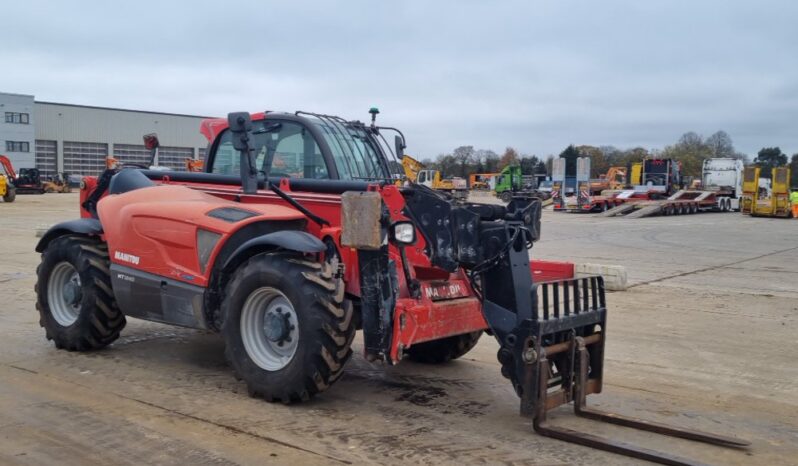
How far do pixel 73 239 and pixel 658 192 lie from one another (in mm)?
39166

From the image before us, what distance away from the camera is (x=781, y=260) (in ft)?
57.9

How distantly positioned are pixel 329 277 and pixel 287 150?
76.8 inches

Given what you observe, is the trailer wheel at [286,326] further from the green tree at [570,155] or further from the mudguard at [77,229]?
the green tree at [570,155]

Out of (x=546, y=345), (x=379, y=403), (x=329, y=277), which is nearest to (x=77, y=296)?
(x=329, y=277)

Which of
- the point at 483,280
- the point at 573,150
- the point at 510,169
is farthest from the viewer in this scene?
the point at 573,150

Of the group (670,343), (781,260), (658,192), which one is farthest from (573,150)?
(670,343)

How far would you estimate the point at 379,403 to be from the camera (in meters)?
5.76

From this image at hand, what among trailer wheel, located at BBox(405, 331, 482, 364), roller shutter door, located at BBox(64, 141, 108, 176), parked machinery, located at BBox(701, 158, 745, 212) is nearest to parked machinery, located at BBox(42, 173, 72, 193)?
roller shutter door, located at BBox(64, 141, 108, 176)

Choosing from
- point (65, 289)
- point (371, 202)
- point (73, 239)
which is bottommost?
point (65, 289)

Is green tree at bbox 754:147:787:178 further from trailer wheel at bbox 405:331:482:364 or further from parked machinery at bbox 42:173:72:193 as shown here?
trailer wheel at bbox 405:331:482:364

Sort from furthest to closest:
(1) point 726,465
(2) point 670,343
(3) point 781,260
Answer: (3) point 781,260 → (2) point 670,343 → (1) point 726,465

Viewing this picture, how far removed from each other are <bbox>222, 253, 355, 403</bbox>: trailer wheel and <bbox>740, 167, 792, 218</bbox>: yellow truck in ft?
118

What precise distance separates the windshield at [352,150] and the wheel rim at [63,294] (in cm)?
277

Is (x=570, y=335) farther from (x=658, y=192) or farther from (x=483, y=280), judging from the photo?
(x=658, y=192)
